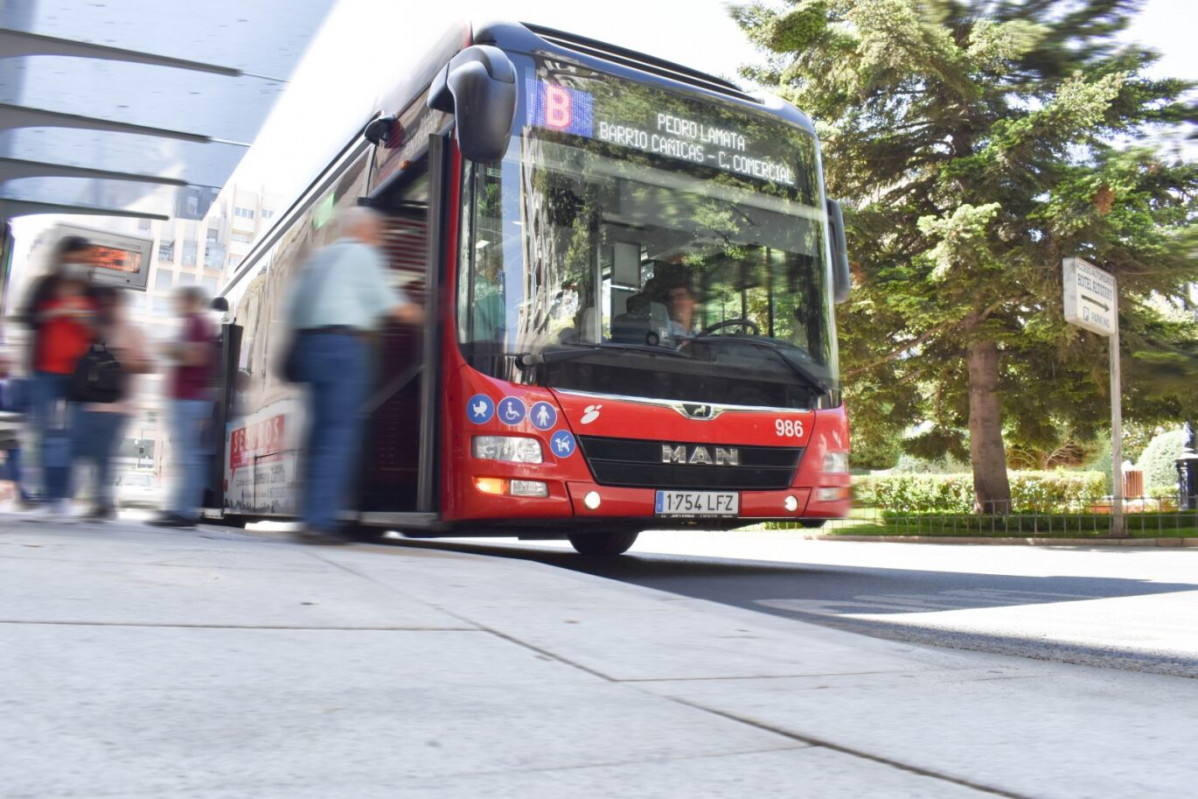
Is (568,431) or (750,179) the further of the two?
(750,179)

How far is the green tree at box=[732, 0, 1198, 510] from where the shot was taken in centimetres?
1741

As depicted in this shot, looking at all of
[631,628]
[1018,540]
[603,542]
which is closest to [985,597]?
[603,542]

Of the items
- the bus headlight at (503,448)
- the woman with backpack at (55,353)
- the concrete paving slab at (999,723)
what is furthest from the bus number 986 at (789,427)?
the woman with backpack at (55,353)

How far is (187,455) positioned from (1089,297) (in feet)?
41.3

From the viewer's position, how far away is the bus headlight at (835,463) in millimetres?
7910

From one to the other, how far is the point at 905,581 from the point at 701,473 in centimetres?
217

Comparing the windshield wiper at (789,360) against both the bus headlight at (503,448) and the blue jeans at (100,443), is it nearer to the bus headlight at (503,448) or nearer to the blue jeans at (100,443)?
the bus headlight at (503,448)

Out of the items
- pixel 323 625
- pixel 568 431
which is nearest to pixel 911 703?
pixel 323 625

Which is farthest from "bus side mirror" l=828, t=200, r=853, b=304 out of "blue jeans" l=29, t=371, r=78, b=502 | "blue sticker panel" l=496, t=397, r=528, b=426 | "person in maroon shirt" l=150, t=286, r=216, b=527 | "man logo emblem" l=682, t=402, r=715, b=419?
"blue jeans" l=29, t=371, r=78, b=502

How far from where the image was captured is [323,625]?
325 cm

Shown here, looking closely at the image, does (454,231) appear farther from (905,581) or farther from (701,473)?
(905,581)

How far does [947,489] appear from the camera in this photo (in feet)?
84.7

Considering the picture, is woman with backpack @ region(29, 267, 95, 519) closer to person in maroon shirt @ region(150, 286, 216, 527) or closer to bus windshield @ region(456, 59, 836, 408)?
person in maroon shirt @ region(150, 286, 216, 527)

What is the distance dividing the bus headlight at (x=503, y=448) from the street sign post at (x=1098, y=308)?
10.7 metres
